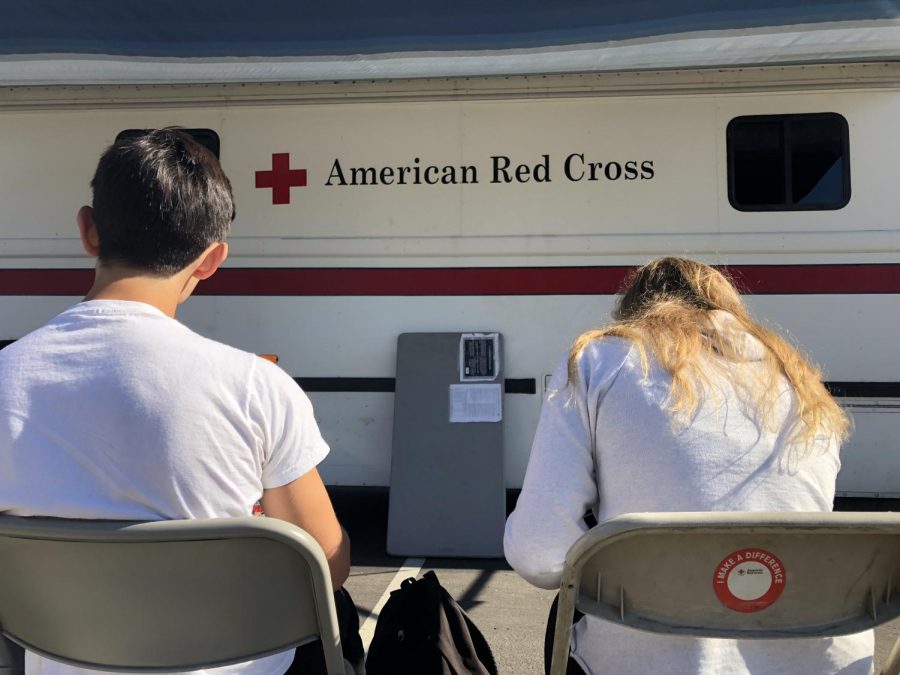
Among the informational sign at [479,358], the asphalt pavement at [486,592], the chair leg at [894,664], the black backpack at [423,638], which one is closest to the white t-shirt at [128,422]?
the black backpack at [423,638]

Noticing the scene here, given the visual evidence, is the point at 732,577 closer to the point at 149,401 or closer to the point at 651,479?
the point at 651,479

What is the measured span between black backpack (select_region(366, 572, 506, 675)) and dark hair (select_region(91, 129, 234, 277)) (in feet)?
2.57

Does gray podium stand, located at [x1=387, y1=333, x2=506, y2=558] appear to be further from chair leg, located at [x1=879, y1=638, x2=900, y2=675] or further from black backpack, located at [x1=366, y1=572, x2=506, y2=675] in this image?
chair leg, located at [x1=879, y1=638, x2=900, y2=675]

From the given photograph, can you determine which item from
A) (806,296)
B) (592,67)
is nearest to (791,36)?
(592,67)

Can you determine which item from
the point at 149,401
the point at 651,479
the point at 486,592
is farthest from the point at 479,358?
the point at 149,401

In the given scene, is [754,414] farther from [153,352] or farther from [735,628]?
[153,352]

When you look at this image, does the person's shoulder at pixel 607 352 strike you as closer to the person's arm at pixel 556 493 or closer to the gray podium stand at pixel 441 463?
the person's arm at pixel 556 493

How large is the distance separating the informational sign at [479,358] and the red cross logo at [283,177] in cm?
119

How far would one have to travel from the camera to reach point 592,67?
3455mm

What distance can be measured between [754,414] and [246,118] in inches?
136

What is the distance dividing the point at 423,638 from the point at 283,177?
10.2ft

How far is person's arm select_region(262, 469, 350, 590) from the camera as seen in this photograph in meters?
1.31

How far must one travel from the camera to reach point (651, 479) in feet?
4.57

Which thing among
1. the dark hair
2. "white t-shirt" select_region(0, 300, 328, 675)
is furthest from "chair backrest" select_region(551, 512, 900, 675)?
the dark hair
